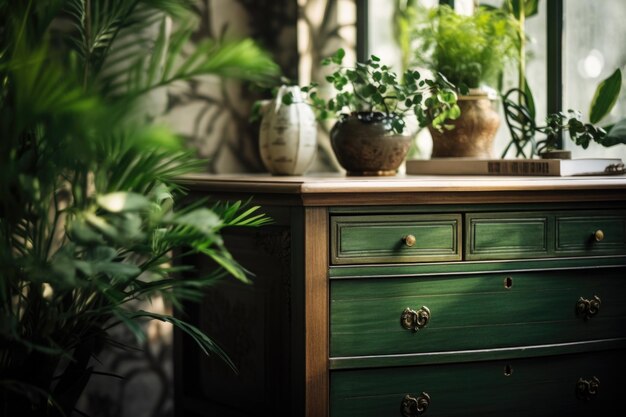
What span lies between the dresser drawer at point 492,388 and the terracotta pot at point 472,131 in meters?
0.76

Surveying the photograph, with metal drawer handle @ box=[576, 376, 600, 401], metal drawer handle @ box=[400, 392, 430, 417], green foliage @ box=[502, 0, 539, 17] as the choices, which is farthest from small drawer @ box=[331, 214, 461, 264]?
green foliage @ box=[502, 0, 539, 17]

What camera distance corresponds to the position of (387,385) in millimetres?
2127

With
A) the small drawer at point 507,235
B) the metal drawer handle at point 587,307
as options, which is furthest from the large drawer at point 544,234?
the metal drawer handle at point 587,307

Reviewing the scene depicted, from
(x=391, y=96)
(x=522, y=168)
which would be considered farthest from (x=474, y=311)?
(x=391, y=96)

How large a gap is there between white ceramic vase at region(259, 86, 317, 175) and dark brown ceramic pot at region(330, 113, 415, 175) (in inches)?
4.0

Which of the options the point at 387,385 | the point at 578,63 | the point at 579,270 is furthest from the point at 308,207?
the point at 578,63

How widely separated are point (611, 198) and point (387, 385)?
802 millimetres

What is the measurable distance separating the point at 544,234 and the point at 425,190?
1.29 ft

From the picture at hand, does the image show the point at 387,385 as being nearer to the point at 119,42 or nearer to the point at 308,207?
the point at 308,207

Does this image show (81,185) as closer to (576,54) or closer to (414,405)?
(414,405)

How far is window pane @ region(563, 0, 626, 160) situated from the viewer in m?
2.63

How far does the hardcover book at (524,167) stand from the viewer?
231 cm

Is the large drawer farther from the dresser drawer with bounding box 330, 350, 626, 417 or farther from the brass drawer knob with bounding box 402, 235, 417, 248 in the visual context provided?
the dresser drawer with bounding box 330, 350, 626, 417

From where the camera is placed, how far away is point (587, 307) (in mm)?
2275
